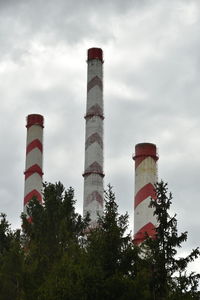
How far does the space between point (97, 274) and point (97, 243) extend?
3.75 feet

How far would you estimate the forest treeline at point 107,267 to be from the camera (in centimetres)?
1800

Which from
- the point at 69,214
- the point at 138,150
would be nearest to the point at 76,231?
the point at 69,214

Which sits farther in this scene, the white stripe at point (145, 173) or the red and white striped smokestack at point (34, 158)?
the red and white striped smokestack at point (34, 158)

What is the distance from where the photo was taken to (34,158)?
47.8m

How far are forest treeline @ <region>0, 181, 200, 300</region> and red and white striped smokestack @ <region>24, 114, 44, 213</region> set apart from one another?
912 inches

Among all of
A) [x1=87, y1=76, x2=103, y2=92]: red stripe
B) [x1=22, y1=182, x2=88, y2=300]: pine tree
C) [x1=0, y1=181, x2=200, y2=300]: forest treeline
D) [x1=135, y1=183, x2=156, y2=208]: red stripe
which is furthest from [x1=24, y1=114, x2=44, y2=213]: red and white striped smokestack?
[x1=0, y1=181, x2=200, y2=300]: forest treeline

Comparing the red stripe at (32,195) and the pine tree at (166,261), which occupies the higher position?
the red stripe at (32,195)

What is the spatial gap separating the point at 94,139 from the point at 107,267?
87.5 feet

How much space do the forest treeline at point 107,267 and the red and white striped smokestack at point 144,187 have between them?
53.4 ft

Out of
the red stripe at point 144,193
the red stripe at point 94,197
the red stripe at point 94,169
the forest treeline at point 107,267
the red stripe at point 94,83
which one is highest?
the red stripe at point 94,83

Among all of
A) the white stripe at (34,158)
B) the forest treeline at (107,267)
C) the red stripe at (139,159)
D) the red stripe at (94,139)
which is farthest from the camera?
the white stripe at (34,158)

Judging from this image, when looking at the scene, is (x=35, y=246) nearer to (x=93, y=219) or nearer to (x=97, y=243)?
(x=97, y=243)

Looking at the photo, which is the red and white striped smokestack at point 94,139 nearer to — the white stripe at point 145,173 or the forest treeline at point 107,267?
the white stripe at point 145,173

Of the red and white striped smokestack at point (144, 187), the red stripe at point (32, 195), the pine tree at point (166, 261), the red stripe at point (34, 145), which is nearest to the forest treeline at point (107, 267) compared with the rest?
the pine tree at point (166, 261)
